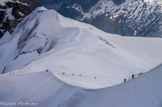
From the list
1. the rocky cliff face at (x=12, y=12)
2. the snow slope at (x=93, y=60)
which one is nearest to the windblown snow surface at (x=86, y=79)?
the snow slope at (x=93, y=60)

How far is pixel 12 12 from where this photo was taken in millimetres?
96375

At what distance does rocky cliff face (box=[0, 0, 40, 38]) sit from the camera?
300ft

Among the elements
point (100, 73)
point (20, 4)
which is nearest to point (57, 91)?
point (100, 73)

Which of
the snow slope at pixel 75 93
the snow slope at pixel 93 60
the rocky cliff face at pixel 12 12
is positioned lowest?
the rocky cliff face at pixel 12 12

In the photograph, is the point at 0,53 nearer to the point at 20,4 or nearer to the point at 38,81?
the point at 20,4

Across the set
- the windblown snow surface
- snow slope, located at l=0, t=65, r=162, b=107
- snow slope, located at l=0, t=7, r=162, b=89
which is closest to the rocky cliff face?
snow slope, located at l=0, t=7, r=162, b=89

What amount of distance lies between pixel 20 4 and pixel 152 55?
7939cm

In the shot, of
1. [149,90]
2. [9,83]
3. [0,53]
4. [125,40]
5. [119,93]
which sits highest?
[149,90]

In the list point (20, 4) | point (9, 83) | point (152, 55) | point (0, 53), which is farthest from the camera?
point (20, 4)

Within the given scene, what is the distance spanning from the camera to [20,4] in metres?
101

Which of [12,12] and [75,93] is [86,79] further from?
[12,12]

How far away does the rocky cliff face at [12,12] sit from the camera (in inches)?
3597

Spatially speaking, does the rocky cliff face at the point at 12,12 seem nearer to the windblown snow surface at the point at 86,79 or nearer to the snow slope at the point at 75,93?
the windblown snow surface at the point at 86,79

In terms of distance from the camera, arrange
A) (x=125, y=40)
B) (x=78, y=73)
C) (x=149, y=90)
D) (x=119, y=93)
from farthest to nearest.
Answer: (x=125, y=40) → (x=78, y=73) → (x=119, y=93) → (x=149, y=90)
